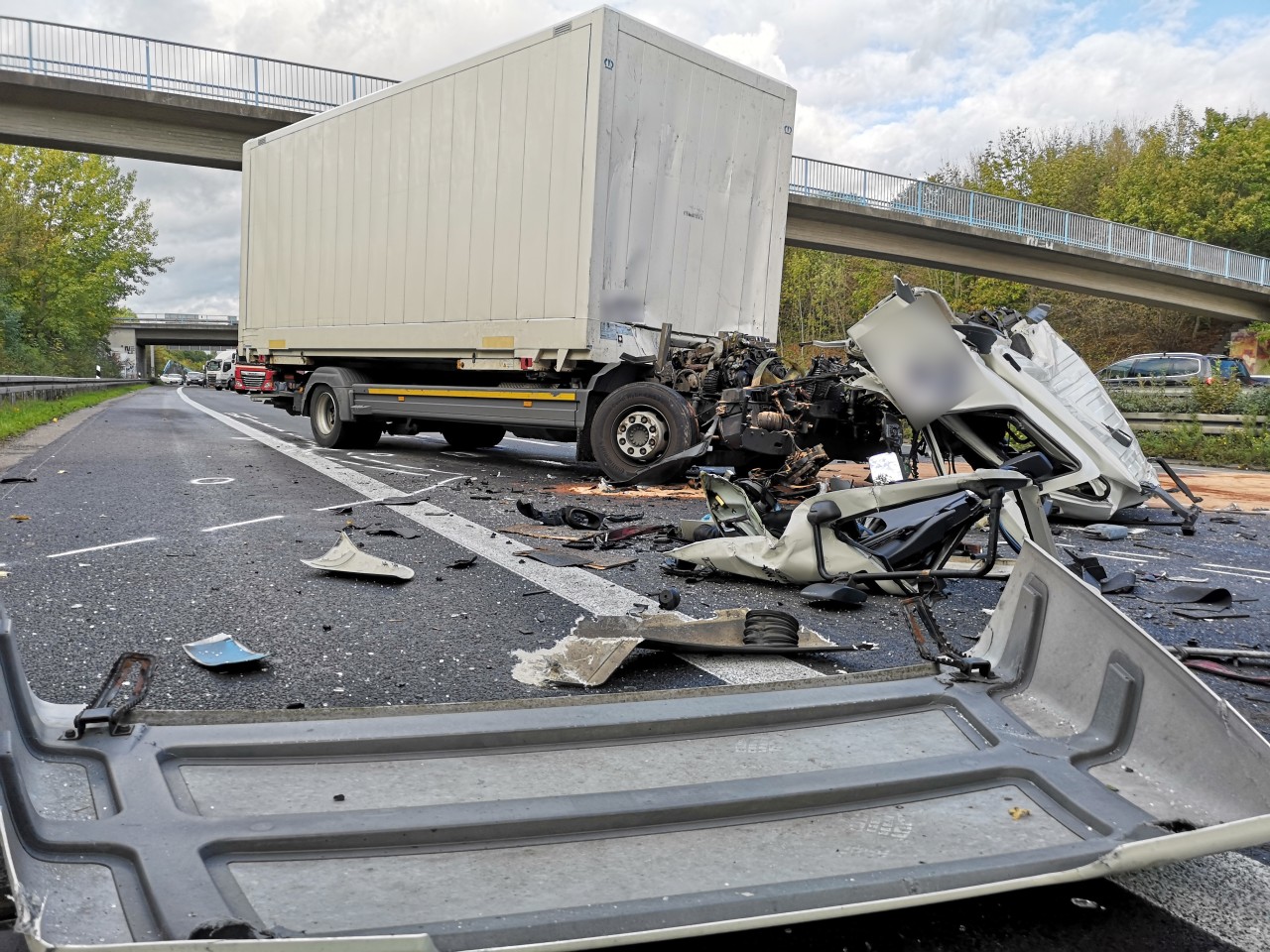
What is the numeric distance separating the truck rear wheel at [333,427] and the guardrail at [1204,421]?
36.0 feet

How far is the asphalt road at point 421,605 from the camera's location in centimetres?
166

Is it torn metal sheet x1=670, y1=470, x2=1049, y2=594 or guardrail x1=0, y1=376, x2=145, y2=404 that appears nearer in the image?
torn metal sheet x1=670, y1=470, x2=1049, y2=594

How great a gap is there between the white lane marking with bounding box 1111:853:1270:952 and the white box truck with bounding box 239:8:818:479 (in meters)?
5.74

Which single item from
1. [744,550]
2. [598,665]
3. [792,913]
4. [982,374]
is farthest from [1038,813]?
[982,374]

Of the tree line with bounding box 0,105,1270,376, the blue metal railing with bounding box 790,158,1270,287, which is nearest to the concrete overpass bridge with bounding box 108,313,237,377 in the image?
the tree line with bounding box 0,105,1270,376

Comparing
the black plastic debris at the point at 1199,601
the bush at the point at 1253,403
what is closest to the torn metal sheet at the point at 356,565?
the black plastic debris at the point at 1199,601

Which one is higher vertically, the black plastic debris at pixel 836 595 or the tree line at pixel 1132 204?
the tree line at pixel 1132 204

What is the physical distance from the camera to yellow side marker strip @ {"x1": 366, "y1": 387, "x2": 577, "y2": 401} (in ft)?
29.6

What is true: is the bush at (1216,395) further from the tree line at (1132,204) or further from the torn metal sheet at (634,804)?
the tree line at (1132,204)

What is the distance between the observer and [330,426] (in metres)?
12.2

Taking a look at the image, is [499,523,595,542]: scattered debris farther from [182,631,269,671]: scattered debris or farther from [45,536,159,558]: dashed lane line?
[182,631,269,671]: scattered debris

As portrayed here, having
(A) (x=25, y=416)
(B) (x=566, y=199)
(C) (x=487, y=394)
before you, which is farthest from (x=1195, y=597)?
(A) (x=25, y=416)

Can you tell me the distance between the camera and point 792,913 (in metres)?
1.36

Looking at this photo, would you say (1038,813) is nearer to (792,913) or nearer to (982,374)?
(792,913)
